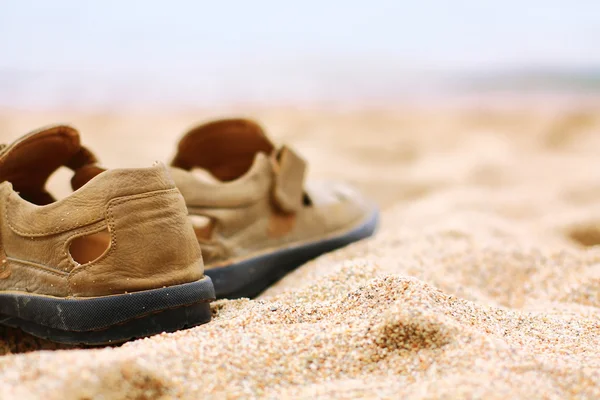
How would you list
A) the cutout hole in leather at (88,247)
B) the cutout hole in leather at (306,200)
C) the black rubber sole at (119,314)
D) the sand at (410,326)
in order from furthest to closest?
the cutout hole in leather at (306,200) → the cutout hole in leather at (88,247) → the black rubber sole at (119,314) → the sand at (410,326)

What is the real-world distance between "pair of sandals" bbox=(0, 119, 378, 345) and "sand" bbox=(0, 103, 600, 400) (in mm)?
97

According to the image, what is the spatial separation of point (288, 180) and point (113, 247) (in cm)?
84

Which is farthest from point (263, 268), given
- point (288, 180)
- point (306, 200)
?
point (306, 200)

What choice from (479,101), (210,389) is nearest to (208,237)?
(210,389)

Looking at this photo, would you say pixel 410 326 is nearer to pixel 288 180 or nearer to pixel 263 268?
pixel 263 268

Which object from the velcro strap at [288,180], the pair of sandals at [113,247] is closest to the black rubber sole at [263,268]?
the pair of sandals at [113,247]

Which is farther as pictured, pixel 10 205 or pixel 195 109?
pixel 195 109

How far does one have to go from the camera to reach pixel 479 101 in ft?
25.9

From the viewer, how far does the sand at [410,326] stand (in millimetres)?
962

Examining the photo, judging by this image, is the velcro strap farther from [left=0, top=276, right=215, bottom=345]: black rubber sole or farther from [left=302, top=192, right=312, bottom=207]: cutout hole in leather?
[left=0, top=276, right=215, bottom=345]: black rubber sole

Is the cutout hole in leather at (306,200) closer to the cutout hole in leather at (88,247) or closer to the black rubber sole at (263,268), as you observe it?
the black rubber sole at (263,268)

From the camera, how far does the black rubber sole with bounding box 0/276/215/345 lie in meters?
1.24

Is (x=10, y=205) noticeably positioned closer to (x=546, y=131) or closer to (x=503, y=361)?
(x=503, y=361)

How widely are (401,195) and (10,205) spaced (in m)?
2.67
